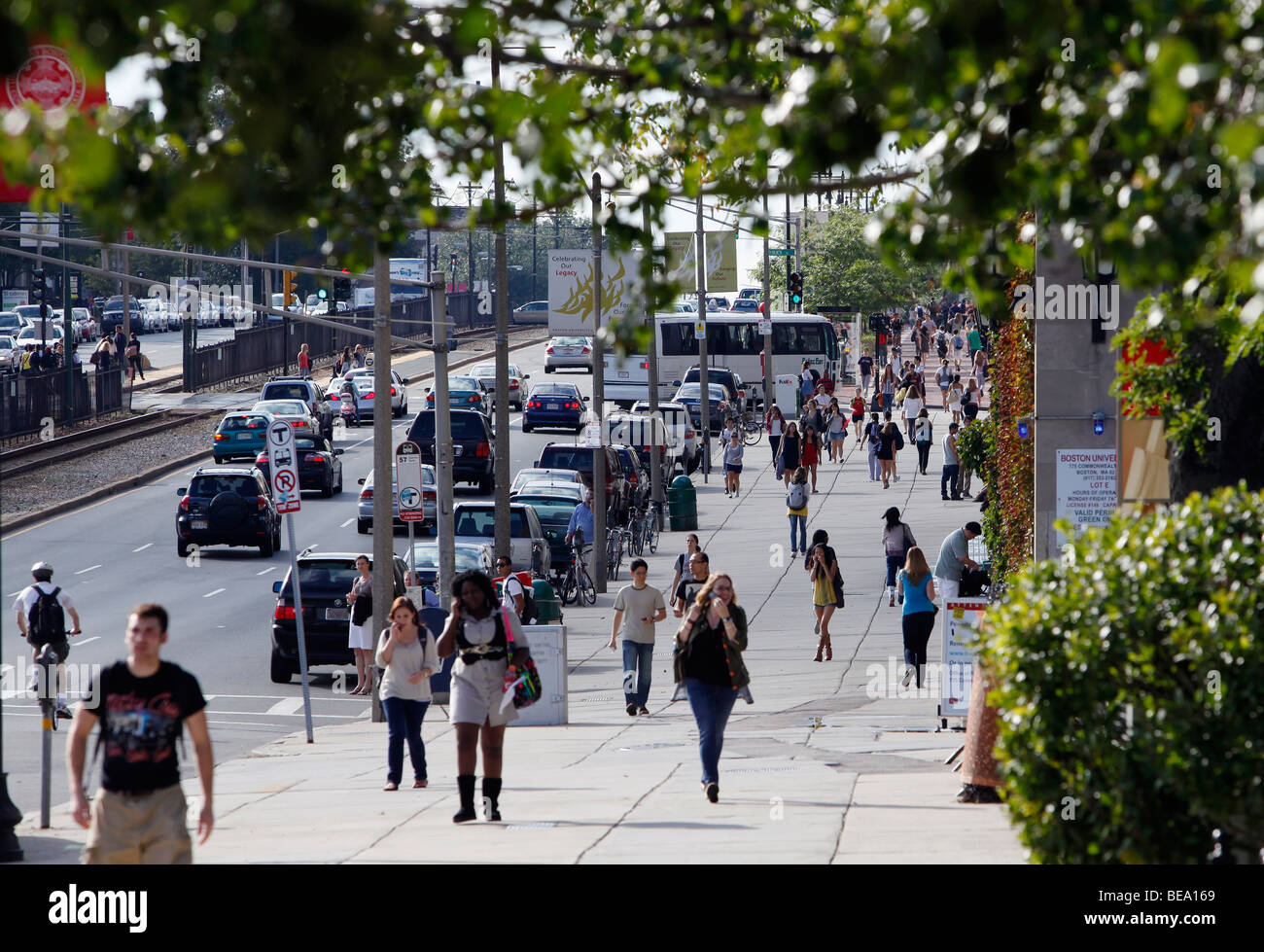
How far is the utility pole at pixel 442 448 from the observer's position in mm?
21891

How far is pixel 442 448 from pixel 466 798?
1283 cm

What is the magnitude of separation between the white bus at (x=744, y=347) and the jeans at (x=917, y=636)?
44.1 meters

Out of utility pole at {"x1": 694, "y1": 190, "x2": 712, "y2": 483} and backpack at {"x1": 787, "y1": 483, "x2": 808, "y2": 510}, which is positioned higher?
utility pole at {"x1": 694, "y1": 190, "x2": 712, "y2": 483}

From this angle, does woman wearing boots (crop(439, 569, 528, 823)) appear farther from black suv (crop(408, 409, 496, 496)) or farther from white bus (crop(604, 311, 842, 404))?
white bus (crop(604, 311, 842, 404))

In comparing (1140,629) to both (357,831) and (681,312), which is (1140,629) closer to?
(357,831)

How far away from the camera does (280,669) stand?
2119cm

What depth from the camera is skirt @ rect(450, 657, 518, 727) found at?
418 inches

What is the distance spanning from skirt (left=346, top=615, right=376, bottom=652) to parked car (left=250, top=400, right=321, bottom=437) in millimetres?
24177

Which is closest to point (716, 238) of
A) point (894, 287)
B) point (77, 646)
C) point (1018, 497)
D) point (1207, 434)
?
point (894, 287)

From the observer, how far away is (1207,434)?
11172mm

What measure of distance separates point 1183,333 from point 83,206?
6.63m

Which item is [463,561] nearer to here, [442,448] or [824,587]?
[442,448]

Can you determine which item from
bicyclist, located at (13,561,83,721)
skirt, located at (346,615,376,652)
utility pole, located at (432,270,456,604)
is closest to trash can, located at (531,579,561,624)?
utility pole, located at (432,270,456,604)

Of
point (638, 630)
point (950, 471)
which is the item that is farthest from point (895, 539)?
point (950, 471)
